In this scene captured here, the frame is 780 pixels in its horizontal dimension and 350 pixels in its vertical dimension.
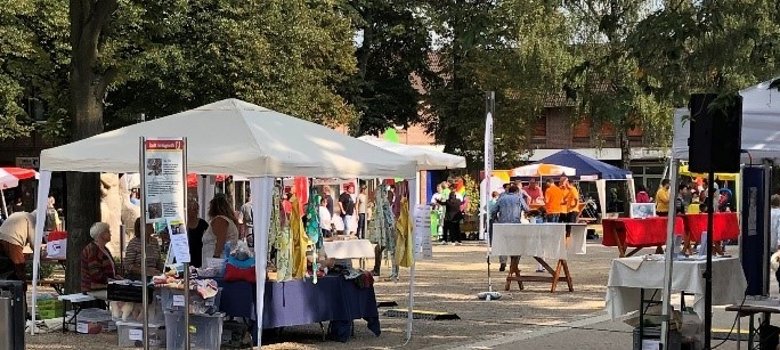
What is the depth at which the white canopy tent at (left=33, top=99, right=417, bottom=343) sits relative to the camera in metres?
11.2

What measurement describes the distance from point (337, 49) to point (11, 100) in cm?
1210

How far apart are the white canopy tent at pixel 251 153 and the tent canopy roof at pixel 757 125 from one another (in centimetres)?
327

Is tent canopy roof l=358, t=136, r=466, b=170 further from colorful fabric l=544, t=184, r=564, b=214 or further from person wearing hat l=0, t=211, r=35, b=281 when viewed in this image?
colorful fabric l=544, t=184, r=564, b=214

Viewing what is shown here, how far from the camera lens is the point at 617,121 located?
8.67m

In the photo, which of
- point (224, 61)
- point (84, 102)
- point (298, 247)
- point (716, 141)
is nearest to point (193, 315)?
point (298, 247)

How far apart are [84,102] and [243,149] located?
5.08 m

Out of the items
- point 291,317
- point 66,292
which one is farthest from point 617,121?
point 66,292

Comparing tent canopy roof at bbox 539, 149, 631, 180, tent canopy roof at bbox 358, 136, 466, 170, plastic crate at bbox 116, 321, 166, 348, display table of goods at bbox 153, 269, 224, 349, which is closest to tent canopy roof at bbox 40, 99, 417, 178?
display table of goods at bbox 153, 269, 224, 349

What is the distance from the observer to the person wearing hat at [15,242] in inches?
562

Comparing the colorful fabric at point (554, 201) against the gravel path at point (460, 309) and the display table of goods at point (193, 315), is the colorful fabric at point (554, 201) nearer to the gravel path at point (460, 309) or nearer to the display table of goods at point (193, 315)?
the gravel path at point (460, 309)

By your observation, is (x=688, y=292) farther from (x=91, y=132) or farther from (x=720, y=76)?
(x=91, y=132)

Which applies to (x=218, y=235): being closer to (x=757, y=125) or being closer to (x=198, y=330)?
(x=198, y=330)

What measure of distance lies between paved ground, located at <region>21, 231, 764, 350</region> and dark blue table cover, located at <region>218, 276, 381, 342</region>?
277 millimetres

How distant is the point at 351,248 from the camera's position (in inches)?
750
